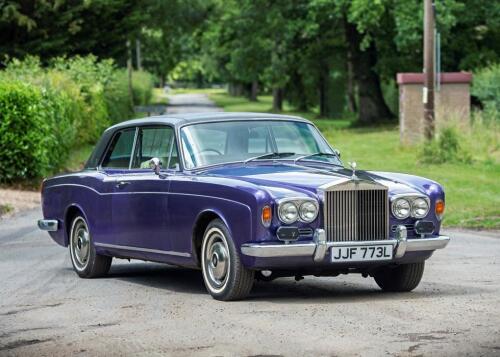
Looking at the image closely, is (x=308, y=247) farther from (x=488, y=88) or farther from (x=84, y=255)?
(x=488, y=88)

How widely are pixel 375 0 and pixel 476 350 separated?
4021 cm

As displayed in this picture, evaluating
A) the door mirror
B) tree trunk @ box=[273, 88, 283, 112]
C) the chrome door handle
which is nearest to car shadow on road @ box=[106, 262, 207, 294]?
the chrome door handle

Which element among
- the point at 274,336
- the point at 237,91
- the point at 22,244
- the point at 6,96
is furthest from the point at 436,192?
the point at 237,91

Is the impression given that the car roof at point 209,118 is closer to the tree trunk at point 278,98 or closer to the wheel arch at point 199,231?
the wheel arch at point 199,231

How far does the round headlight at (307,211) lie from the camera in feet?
32.6

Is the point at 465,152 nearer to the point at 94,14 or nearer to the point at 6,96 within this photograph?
the point at 6,96

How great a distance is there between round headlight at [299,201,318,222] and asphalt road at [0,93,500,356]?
67 cm

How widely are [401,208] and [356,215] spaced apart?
1.44ft

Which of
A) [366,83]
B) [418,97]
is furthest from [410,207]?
[366,83]

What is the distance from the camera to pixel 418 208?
1048 cm

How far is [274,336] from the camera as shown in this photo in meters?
8.39

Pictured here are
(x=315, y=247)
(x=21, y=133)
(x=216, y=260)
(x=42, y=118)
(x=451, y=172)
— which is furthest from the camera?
(x=451, y=172)

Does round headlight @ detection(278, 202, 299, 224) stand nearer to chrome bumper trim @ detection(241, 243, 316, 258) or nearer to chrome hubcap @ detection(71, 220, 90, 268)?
chrome bumper trim @ detection(241, 243, 316, 258)

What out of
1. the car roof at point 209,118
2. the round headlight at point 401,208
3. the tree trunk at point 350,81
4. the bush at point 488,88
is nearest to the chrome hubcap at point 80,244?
the car roof at point 209,118
